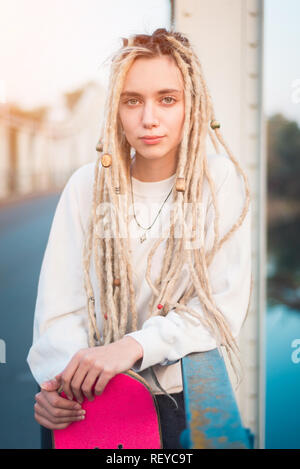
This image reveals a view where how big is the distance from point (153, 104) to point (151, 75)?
0.07m

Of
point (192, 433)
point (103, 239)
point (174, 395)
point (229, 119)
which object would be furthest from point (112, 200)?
point (229, 119)

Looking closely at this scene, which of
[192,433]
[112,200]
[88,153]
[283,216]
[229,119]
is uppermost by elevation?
[229,119]

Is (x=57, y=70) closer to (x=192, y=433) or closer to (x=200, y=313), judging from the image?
(x=200, y=313)

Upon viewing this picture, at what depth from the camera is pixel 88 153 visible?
77.7 inches

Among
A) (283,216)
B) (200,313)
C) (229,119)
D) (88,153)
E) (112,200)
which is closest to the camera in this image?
(200,313)

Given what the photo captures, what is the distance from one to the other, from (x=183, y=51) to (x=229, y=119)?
0.67 m

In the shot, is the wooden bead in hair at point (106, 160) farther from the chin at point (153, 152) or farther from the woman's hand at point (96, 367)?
the woman's hand at point (96, 367)

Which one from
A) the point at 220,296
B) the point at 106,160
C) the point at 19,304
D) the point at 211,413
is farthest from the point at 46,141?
the point at 211,413

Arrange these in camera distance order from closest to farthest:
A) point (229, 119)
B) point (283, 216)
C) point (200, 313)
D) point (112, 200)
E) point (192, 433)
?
point (192, 433) → point (200, 313) → point (112, 200) → point (229, 119) → point (283, 216)

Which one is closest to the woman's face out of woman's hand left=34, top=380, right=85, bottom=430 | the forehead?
the forehead

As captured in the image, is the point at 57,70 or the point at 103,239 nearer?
the point at 103,239

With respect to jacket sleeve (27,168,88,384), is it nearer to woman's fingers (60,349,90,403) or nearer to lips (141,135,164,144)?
woman's fingers (60,349,90,403)

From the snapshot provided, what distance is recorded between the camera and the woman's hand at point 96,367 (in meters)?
0.95

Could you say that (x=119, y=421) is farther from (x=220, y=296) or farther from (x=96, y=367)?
(x=220, y=296)
